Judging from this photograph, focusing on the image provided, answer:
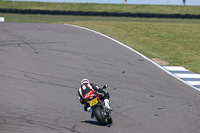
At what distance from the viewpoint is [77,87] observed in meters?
15.3

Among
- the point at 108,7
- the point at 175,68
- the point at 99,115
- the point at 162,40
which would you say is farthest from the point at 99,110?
the point at 108,7

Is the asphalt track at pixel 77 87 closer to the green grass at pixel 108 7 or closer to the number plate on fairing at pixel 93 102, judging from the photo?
the number plate on fairing at pixel 93 102

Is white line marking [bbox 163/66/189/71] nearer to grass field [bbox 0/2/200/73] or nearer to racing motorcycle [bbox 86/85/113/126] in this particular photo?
grass field [bbox 0/2/200/73]

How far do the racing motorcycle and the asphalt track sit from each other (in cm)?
26

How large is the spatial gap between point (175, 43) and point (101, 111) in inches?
730

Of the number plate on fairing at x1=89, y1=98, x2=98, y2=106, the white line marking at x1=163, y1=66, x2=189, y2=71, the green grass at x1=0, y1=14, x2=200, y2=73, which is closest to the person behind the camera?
the number plate on fairing at x1=89, y1=98, x2=98, y2=106

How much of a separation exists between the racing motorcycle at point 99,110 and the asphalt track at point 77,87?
0.26 meters

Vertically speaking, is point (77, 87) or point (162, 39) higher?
point (77, 87)

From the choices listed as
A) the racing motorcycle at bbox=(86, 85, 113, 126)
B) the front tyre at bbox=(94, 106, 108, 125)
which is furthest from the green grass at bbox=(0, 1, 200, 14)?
the front tyre at bbox=(94, 106, 108, 125)

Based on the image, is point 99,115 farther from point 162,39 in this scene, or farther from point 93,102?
point 162,39

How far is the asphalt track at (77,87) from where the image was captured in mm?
10812

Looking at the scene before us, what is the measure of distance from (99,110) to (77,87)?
4945 millimetres

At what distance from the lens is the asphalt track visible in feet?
35.5

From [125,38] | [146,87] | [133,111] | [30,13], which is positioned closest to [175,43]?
[125,38]
